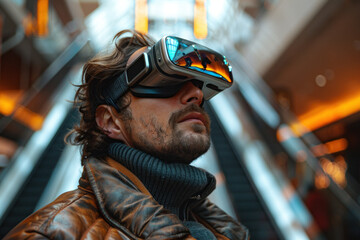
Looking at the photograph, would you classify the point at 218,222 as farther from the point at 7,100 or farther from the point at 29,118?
the point at 7,100

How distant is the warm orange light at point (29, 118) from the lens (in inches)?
201

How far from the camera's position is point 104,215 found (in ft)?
3.90

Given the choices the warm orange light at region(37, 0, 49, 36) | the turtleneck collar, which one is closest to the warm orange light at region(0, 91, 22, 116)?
the warm orange light at region(37, 0, 49, 36)

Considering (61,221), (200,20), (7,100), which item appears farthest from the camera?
(200,20)

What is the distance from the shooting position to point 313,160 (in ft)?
16.2

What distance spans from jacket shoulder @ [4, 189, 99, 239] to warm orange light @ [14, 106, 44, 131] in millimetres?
4149

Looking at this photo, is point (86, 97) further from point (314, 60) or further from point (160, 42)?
point (314, 60)

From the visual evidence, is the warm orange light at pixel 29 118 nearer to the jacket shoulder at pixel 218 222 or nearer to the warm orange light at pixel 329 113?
the jacket shoulder at pixel 218 222

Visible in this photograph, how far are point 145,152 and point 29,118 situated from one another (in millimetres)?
4578

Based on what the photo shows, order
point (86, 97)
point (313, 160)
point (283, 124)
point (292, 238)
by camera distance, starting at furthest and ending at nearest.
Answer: point (283, 124), point (313, 160), point (292, 238), point (86, 97)

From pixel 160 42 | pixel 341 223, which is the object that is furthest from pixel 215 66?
pixel 341 223

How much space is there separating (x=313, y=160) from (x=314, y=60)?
5556 millimetres


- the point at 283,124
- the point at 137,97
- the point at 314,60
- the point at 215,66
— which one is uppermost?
the point at 314,60

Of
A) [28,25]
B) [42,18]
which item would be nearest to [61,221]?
[28,25]
